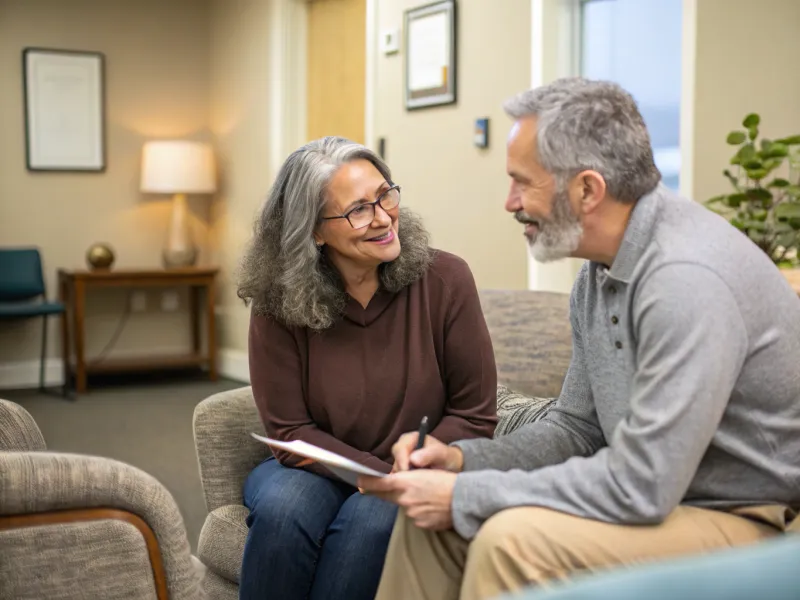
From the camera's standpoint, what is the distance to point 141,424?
5.35m

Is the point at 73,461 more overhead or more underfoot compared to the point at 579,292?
more underfoot

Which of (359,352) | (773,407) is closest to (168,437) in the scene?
(359,352)

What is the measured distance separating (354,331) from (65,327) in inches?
180

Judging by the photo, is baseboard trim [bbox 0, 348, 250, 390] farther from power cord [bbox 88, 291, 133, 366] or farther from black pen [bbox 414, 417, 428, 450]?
black pen [bbox 414, 417, 428, 450]

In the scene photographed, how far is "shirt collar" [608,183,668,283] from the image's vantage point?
1507 mm

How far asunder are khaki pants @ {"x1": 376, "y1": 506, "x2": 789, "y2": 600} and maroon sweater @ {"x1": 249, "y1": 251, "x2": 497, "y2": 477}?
639mm

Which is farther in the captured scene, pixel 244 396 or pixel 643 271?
pixel 244 396

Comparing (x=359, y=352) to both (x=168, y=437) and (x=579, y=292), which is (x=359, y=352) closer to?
(x=579, y=292)

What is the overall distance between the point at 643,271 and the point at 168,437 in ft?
12.9

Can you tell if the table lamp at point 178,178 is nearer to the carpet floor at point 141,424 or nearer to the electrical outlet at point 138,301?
the electrical outlet at point 138,301

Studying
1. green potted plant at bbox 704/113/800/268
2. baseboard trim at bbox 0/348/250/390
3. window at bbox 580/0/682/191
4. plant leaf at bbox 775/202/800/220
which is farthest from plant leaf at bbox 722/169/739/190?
baseboard trim at bbox 0/348/250/390

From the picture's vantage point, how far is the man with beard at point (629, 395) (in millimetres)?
1363

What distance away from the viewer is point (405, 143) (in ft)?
17.1

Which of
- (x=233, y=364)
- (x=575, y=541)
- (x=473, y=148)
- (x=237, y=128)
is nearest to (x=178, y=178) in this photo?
(x=237, y=128)
